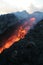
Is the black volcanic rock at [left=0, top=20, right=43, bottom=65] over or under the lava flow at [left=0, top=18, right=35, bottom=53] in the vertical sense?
under

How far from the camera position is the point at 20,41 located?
53.4 meters

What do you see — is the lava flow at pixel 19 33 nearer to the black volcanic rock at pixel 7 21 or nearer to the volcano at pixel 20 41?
the volcano at pixel 20 41

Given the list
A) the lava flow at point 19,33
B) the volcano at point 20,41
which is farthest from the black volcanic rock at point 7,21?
the lava flow at point 19,33

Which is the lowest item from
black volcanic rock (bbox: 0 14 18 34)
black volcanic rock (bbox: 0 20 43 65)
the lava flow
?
black volcanic rock (bbox: 0 20 43 65)

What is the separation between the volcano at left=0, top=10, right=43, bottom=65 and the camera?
163ft

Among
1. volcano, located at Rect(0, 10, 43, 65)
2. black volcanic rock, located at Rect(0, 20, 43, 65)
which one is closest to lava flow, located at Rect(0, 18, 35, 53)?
volcano, located at Rect(0, 10, 43, 65)

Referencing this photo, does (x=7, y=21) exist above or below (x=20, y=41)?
above

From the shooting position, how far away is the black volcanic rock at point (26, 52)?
1938 inches

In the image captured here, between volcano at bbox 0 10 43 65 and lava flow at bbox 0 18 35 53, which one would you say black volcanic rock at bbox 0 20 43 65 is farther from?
lava flow at bbox 0 18 35 53

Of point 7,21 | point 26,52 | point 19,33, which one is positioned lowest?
point 26,52

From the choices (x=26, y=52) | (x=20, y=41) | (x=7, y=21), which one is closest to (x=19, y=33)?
(x=7, y=21)

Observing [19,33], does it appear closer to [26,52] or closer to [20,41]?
[20,41]

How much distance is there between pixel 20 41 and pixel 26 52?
3.92 metres

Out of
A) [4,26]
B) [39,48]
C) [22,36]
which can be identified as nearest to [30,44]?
[39,48]
